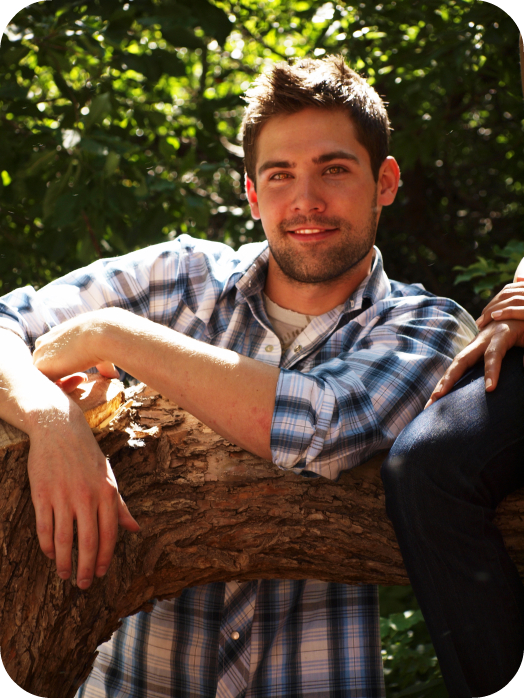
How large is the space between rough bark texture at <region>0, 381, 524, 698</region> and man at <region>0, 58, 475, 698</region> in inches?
2.9

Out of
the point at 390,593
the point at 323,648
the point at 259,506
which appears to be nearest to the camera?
the point at 259,506

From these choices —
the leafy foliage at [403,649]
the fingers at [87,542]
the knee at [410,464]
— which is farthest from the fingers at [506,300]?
the leafy foliage at [403,649]

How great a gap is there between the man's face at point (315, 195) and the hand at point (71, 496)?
37.1 inches

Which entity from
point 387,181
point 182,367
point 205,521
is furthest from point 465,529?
point 387,181

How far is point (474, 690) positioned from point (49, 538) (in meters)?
0.87

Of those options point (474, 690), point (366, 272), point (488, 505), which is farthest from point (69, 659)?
point (366, 272)

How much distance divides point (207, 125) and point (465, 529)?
2.68 metres

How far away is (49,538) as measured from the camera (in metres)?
1.22

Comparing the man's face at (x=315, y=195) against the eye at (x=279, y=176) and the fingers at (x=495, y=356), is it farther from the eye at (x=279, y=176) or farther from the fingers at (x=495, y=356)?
the fingers at (x=495, y=356)

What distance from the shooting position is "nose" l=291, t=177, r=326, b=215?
6.01 feet

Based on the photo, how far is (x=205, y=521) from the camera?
140 cm

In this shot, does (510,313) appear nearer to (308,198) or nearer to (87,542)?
(308,198)

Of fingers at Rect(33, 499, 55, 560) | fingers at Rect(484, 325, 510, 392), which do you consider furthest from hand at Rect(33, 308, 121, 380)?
fingers at Rect(484, 325, 510, 392)

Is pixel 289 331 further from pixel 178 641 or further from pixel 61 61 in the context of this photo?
pixel 61 61
